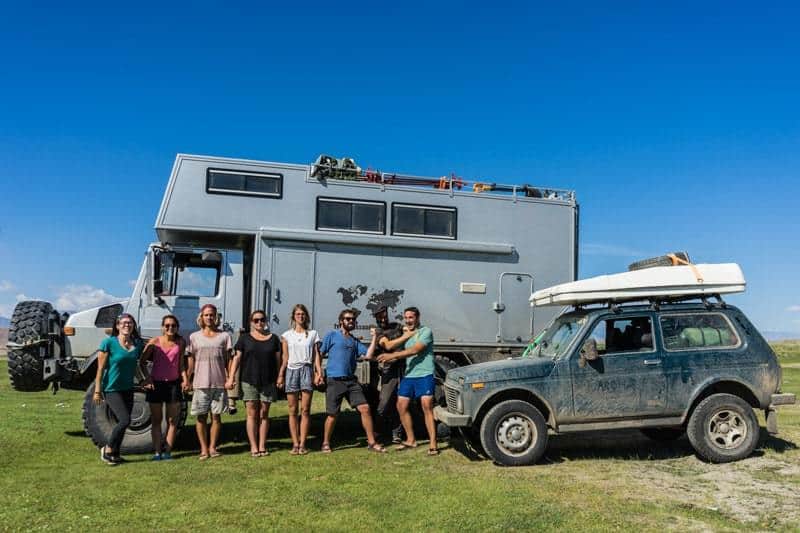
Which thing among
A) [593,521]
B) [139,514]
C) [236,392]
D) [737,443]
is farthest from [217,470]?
[737,443]

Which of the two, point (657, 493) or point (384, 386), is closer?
point (657, 493)

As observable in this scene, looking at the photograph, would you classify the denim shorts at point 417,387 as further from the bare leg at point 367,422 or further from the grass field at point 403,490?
the grass field at point 403,490

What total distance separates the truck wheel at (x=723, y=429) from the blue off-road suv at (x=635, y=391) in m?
0.01

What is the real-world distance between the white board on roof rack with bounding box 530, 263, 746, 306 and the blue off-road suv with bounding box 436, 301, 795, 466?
32 cm

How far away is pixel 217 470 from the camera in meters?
7.81

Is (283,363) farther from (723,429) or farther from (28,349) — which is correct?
(723,429)

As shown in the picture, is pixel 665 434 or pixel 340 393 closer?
pixel 340 393

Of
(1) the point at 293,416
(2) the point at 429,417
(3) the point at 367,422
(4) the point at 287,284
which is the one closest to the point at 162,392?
(1) the point at 293,416

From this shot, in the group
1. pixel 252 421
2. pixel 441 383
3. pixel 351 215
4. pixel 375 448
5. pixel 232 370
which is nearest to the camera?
pixel 232 370

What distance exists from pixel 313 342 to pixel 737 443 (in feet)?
18.1

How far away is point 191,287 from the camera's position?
392 inches

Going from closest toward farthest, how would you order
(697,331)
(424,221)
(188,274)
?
1. (697,331)
2. (188,274)
3. (424,221)

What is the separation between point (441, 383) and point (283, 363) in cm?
263

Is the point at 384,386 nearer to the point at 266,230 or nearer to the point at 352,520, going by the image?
the point at 266,230
